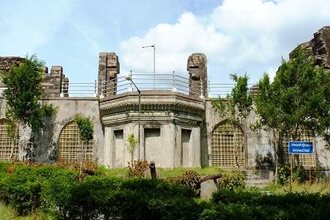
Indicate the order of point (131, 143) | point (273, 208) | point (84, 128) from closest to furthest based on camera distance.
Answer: point (273, 208) → point (131, 143) → point (84, 128)

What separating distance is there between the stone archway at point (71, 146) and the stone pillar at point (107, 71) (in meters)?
2.57

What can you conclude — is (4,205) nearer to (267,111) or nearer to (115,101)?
(115,101)

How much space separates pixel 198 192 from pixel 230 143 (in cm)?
957

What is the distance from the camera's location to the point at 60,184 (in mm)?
9195

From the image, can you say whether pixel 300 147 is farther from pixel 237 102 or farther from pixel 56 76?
pixel 56 76

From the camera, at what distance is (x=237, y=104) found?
2184 centimetres

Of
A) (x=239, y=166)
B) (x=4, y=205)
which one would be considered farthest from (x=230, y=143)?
(x=4, y=205)

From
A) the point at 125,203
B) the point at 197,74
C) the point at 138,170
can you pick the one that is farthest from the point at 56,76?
the point at 125,203

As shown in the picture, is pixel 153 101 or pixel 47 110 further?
pixel 47 110

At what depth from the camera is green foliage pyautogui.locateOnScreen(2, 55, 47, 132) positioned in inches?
850

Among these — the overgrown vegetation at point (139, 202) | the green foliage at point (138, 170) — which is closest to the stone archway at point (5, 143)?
the green foliage at point (138, 170)

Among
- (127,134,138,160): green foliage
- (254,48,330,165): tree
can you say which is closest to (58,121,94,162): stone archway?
(127,134,138,160): green foliage

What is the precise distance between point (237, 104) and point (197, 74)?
3.63m

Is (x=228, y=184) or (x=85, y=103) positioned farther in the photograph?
(x=85, y=103)
